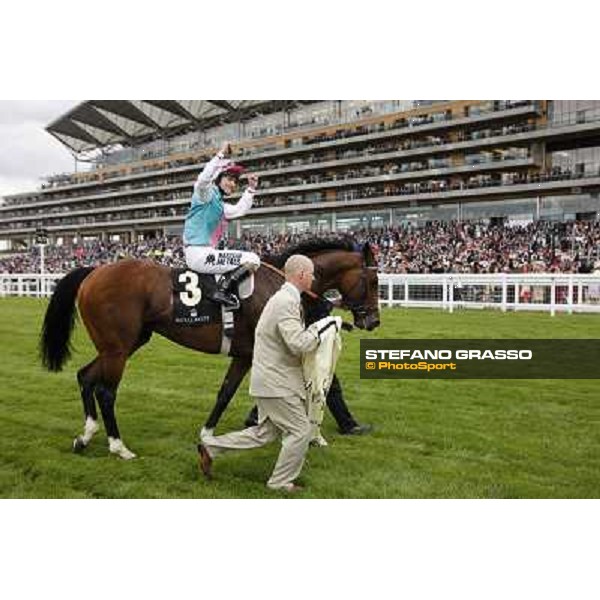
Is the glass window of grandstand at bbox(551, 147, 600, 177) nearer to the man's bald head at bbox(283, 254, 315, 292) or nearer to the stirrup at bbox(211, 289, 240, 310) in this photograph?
the stirrup at bbox(211, 289, 240, 310)

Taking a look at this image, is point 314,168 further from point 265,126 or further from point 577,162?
point 577,162

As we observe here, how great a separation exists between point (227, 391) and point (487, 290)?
7.02m

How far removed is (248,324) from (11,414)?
7.37ft

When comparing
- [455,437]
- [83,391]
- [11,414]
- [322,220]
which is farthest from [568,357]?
[11,414]

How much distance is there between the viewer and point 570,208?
334 inches

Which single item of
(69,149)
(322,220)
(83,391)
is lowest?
(83,391)

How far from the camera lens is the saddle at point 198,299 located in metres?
4.80

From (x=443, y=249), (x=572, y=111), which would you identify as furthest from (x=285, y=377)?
(x=443, y=249)

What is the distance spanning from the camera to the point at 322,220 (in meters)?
6.57

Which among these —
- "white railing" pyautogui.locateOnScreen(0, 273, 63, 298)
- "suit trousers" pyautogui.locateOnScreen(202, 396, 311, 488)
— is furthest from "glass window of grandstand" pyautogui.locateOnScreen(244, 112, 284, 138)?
"suit trousers" pyautogui.locateOnScreen(202, 396, 311, 488)

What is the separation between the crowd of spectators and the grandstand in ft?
0.38

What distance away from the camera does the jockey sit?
4730mm
